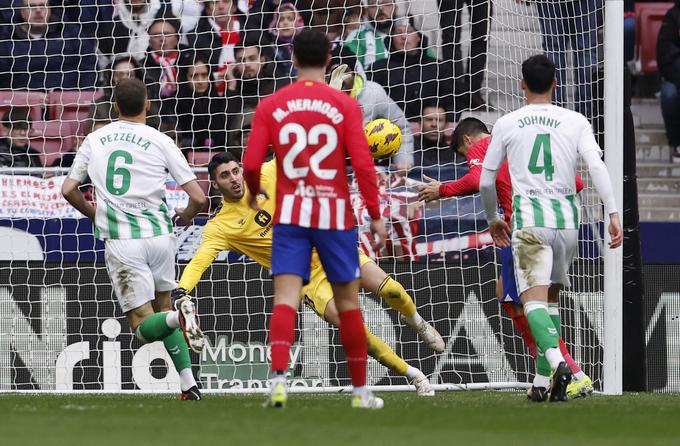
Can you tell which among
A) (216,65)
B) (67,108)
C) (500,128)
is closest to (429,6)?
(216,65)

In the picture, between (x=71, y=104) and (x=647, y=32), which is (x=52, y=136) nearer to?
(x=71, y=104)

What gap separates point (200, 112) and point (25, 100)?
5.94ft

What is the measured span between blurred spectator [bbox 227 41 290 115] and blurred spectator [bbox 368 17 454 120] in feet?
3.08

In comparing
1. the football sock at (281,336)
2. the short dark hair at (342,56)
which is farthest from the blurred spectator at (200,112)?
the football sock at (281,336)

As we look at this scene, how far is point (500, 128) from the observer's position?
24.0ft

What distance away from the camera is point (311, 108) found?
6.31 meters

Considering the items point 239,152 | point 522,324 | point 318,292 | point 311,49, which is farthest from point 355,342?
point 239,152

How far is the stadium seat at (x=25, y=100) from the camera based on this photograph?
1205cm

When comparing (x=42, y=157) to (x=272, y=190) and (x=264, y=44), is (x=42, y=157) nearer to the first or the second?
(x=264, y=44)

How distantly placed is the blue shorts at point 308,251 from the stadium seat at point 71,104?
20.1 ft

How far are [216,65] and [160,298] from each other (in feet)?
13.9

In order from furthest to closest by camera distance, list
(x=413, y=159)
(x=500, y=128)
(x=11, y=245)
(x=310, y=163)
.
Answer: (x=413, y=159) → (x=11, y=245) → (x=500, y=128) → (x=310, y=163)

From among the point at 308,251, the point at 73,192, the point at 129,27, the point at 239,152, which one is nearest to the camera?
the point at 308,251

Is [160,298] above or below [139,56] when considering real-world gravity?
below
